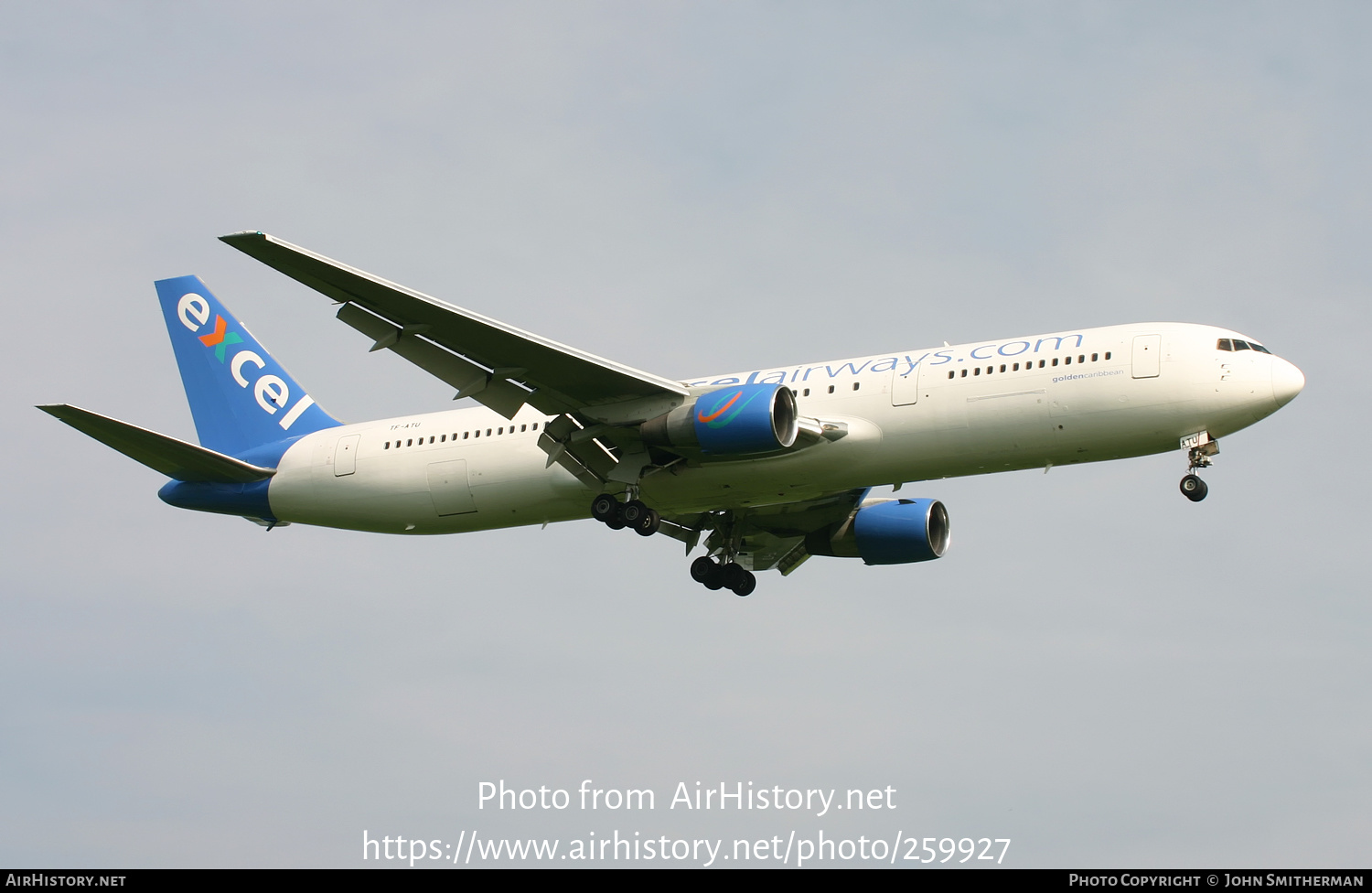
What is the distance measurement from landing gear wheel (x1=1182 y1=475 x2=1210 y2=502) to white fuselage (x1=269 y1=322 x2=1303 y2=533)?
75 cm

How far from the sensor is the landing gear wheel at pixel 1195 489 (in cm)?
2995

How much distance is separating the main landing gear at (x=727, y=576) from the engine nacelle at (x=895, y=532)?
238cm

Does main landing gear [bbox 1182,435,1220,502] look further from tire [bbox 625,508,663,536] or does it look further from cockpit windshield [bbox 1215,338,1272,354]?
tire [bbox 625,508,663,536]

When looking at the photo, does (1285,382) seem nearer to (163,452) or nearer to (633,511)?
(633,511)

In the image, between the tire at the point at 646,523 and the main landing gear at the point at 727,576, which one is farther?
the main landing gear at the point at 727,576

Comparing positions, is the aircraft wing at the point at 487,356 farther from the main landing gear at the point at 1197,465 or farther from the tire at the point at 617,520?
the main landing gear at the point at 1197,465

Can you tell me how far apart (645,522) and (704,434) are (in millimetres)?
3201

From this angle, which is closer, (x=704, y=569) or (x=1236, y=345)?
(x=1236, y=345)

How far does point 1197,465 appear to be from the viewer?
29.9 m

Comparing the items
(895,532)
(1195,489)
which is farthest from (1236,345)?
(895,532)

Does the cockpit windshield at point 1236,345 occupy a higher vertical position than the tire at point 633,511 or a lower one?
higher

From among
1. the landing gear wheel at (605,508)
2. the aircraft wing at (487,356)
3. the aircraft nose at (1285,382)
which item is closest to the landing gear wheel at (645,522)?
the landing gear wheel at (605,508)

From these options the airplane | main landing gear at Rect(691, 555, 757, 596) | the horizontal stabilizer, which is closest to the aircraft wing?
the airplane

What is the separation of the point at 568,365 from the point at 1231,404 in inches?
522
